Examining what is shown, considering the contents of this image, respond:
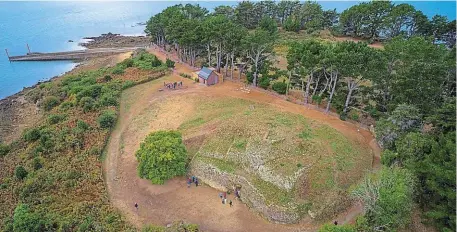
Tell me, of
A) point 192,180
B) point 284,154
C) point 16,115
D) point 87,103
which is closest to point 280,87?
point 284,154

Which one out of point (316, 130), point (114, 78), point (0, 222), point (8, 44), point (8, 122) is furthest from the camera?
point (8, 44)

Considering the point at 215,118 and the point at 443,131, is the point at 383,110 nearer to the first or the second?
the point at 443,131

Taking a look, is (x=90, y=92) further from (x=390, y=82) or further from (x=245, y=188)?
(x=390, y=82)

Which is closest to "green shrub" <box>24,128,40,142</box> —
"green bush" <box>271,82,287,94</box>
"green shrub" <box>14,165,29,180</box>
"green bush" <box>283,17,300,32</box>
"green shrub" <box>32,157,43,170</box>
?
"green shrub" <box>32,157,43,170</box>

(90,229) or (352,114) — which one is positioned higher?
(352,114)

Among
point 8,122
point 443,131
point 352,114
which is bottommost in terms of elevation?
point 8,122

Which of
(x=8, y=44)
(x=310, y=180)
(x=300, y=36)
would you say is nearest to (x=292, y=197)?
(x=310, y=180)

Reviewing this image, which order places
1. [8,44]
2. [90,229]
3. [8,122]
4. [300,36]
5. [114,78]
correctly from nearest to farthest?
1. [90,229]
2. [8,122]
3. [114,78]
4. [300,36]
5. [8,44]

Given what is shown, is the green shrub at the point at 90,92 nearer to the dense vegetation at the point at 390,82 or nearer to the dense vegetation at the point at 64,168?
the dense vegetation at the point at 64,168
